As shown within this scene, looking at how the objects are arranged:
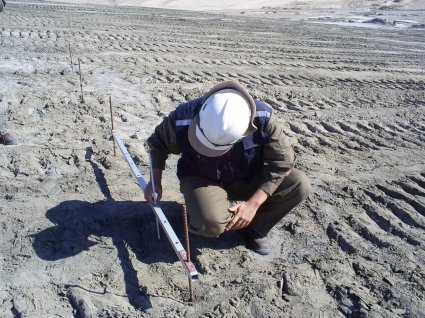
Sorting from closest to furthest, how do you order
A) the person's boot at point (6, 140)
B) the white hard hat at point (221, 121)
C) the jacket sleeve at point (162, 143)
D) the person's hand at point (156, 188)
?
the white hard hat at point (221, 121) → the jacket sleeve at point (162, 143) → the person's hand at point (156, 188) → the person's boot at point (6, 140)

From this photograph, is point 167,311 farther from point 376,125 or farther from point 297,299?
point 376,125

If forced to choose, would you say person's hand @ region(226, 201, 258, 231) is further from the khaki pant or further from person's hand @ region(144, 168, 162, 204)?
person's hand @ region(144, 168, 162, 204)

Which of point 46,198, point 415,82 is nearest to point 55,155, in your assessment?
point 46,198

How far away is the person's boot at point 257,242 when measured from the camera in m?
2.97

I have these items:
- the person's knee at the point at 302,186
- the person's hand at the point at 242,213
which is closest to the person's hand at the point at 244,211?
the person's hand at the point at 242,213

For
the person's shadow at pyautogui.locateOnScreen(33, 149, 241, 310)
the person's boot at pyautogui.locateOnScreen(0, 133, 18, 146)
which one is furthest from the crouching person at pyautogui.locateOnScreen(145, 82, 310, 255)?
the person's boot at pyautogui.locateOnScreen(0, 133, 18, 146)

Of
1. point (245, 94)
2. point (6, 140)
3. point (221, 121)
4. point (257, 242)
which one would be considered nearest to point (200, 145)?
point (221, 121)

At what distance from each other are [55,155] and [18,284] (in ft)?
5.50

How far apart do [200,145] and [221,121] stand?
268mm

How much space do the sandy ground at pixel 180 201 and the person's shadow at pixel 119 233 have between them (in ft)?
0.04

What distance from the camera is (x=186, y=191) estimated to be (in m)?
2.85

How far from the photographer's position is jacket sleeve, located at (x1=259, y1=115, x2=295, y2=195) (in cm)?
269

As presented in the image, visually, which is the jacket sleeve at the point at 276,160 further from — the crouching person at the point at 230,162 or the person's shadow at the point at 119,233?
the person's shadow at the point at 119,233

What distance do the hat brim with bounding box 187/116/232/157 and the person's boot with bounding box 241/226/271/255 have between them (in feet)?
2.40
